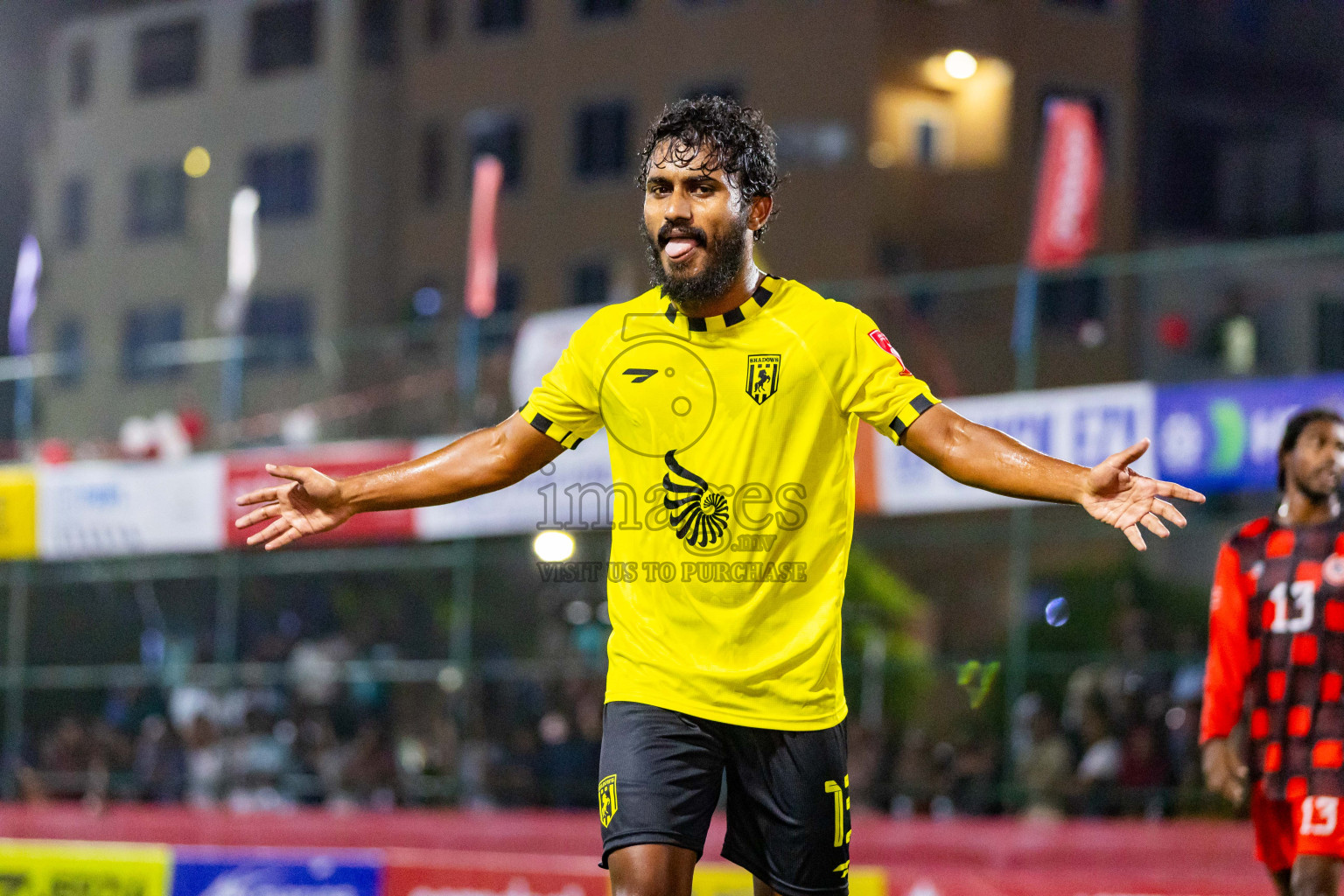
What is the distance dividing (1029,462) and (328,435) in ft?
87.2

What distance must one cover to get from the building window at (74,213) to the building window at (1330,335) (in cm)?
3629

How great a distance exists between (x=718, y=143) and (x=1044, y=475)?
1098 mm

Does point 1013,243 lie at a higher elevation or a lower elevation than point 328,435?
higher

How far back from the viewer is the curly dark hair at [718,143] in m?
4.40

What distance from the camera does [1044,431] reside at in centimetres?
1258

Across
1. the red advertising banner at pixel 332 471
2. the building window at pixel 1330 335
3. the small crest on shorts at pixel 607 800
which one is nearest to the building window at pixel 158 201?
the red advertising banner at pixel 332 471

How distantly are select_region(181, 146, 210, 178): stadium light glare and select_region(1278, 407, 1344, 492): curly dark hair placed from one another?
130ft

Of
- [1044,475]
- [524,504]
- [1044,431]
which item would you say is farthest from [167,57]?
[1044,475]

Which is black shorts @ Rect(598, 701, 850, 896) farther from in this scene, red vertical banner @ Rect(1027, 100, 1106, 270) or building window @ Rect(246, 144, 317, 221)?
building window @ Rect(246, 144, 317, 221)

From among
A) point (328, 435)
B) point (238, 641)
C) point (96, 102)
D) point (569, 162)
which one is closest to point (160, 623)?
point (238, 641)

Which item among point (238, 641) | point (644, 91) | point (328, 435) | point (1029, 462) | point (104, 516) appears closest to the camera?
point (1029, 462)

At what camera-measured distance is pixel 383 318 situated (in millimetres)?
40125

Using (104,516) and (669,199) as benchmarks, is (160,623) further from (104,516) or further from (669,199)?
(669,199)

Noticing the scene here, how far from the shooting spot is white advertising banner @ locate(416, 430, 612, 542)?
14.4 metres
